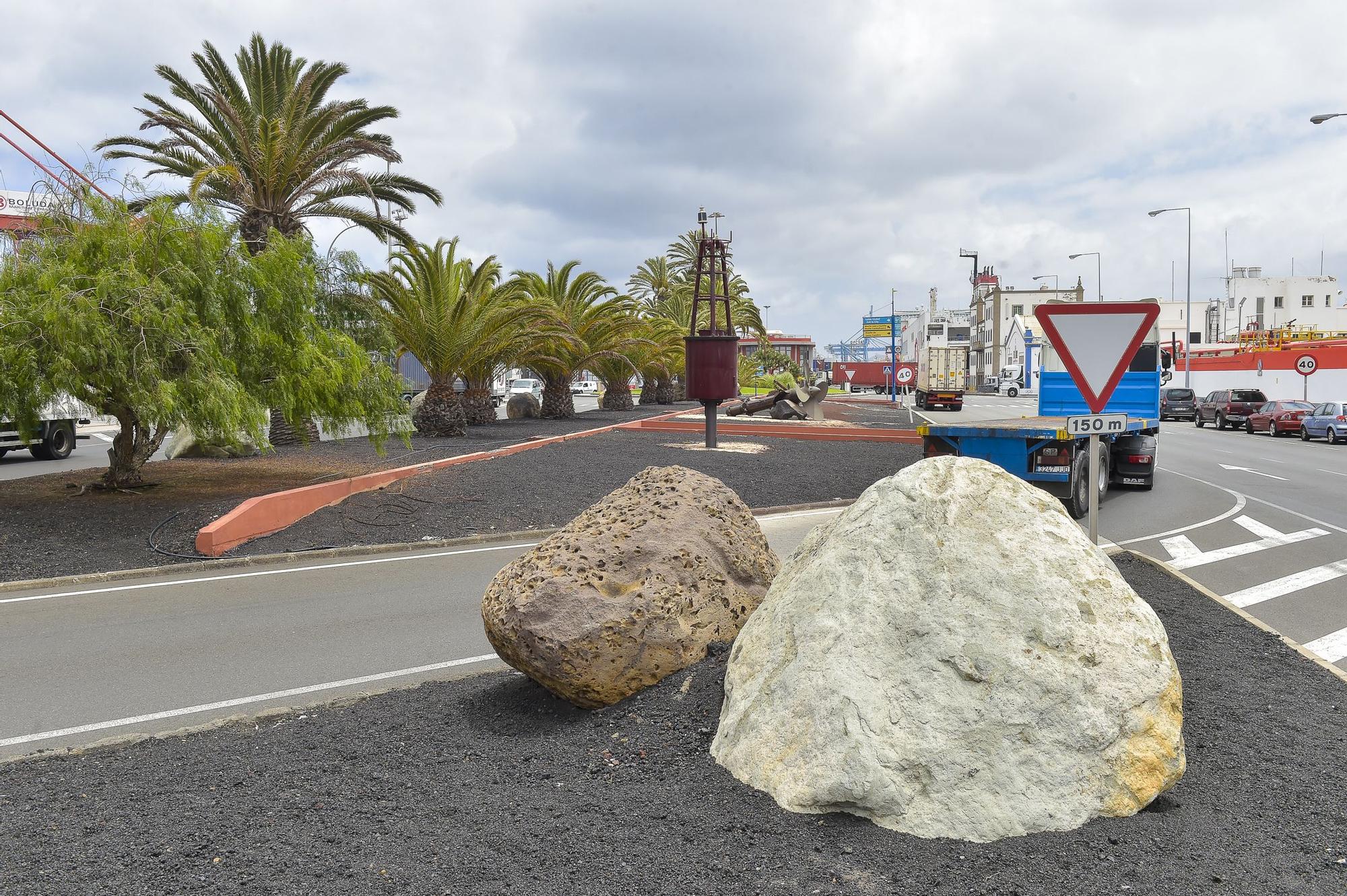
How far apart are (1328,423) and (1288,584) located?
25406 millimetres

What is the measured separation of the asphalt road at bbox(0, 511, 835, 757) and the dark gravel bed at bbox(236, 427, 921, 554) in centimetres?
140

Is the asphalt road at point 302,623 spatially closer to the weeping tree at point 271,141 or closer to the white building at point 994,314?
the weeping tree at point 271,141

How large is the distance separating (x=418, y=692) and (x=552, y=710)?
0.99 metres

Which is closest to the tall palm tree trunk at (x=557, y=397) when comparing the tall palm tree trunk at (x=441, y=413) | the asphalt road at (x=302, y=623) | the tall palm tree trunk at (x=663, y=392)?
the tall palm tree trunk at (x=441, y=413)

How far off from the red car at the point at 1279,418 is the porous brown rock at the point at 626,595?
110 feet

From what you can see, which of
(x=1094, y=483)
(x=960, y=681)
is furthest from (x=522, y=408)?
(x=960, y=681)

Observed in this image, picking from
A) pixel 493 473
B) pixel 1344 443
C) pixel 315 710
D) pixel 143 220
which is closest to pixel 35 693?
pixel 315 710

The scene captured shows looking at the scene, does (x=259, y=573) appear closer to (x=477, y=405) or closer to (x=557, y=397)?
(x=477, y=405)

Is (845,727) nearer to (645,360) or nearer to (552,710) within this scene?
(552,710)

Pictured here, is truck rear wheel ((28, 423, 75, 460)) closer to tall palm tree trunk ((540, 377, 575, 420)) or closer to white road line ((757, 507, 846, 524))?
tall palm tree trunk ((540, 377, 575, 420))

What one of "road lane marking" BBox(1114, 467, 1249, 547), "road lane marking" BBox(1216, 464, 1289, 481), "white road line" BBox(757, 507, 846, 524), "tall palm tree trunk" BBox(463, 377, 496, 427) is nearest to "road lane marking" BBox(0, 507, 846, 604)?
A: "white road line" BBox(757, 507, 846, 524)

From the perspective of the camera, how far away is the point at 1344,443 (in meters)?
29.8

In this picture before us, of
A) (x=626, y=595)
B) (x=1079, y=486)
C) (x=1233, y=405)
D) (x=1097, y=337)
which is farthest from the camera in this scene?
(x=1233, y=405)

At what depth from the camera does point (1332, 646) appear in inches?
273
